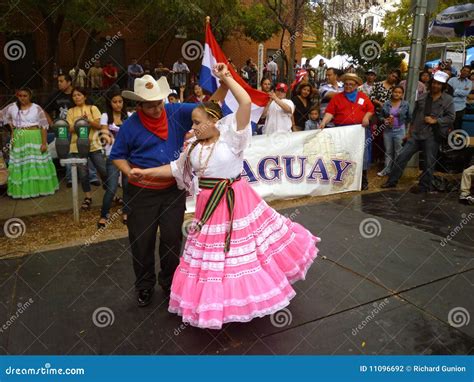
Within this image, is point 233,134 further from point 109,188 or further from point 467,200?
point 467,200

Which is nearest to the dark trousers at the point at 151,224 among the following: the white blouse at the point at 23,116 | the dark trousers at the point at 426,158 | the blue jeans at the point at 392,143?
the white blouse at the point at 23,116

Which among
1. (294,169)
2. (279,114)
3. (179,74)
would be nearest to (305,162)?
(294,169)

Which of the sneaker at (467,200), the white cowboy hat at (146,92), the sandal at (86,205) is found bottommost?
the sneaker at (467,200)

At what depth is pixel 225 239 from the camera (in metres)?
3.31

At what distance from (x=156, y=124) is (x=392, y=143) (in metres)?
5.68

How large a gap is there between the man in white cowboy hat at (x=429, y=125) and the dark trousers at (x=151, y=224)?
5005 millimetres

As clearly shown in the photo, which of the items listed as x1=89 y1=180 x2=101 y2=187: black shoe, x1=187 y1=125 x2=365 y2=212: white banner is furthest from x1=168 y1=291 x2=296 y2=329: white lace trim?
x1=89 y1=180 x2=101 y2=187: black shoe

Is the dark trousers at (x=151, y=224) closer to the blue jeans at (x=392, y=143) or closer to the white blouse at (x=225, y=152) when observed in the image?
the white blouse at (x=225, y=152)

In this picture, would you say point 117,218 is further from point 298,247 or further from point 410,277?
point 410,277

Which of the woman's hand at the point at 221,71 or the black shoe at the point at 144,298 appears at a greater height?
the woman's hand at the point at 221,71

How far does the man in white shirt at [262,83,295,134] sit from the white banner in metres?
0.37

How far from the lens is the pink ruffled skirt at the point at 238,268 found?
124 inches

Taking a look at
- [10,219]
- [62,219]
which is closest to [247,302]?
[62,219]

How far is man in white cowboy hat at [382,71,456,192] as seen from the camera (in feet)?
24.0
